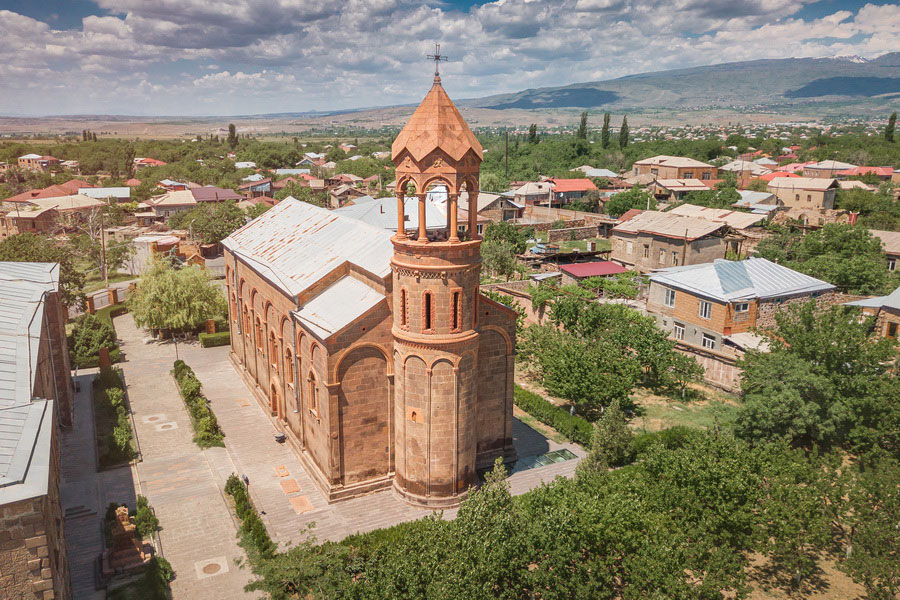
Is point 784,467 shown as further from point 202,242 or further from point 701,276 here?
point 202,242

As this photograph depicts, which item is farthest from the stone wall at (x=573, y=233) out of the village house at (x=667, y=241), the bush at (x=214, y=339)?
the bush at (x=214, y=339)

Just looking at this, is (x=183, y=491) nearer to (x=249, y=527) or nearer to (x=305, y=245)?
(x=249, y=527)

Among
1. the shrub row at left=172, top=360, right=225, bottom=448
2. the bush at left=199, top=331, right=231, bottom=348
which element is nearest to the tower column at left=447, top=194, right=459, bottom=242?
the shrub row at left=172, top=360, right=225, bottom=448

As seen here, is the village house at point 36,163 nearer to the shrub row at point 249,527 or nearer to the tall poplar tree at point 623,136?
the tall poplar tree at point 623,136

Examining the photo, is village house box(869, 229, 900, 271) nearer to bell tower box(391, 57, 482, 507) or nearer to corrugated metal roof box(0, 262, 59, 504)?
bell tower box(391, 57, 482, 507)

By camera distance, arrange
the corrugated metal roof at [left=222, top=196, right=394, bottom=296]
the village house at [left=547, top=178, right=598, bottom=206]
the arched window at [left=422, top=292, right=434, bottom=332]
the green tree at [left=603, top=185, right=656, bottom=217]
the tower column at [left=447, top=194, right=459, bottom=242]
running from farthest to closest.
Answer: the village house at [left=547, top=178, right=598, bottom=206], the green tree at [left=603, top=185, right=656, bottom=217], the corrugated metal roof at [left=222, top=196, right=394, bottom=296], the arched window at [left=422, top=292, right=434, bottom=332], the tower column at [left=447, top=194, right=459, bottom=242]

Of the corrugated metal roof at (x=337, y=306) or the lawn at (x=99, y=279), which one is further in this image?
the lawn at (x=99, y=279)

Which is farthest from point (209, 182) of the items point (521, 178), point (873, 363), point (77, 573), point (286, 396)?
point (873, 363)
